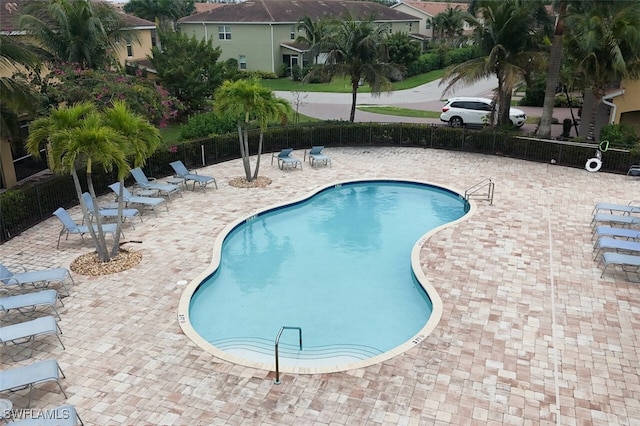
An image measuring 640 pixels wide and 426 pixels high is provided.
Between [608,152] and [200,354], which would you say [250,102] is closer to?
[200,354]

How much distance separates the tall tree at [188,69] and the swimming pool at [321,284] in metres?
15.4

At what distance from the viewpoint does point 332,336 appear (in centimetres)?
1128

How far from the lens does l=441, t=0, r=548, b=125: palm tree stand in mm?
23188

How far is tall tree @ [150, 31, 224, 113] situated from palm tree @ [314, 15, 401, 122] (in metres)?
9.08

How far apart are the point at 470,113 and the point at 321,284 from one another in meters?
20.2

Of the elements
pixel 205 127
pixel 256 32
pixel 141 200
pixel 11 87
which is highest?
pixel 256 32

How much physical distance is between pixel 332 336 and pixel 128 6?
84861 mm

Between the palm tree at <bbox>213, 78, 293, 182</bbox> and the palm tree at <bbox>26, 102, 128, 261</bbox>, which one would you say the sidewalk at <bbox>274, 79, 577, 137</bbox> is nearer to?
the palm tree at <bbox>213, 78, 293, 182</bbox>

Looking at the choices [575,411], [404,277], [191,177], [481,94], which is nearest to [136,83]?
[191,177]

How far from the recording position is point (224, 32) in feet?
173

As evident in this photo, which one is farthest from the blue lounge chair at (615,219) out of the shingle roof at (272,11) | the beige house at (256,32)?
the beige house at (256,32)

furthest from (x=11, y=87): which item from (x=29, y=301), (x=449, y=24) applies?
(x=449, y=24)

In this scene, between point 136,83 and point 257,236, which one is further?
point 136,83

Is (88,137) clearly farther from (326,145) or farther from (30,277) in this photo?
(326,145)
